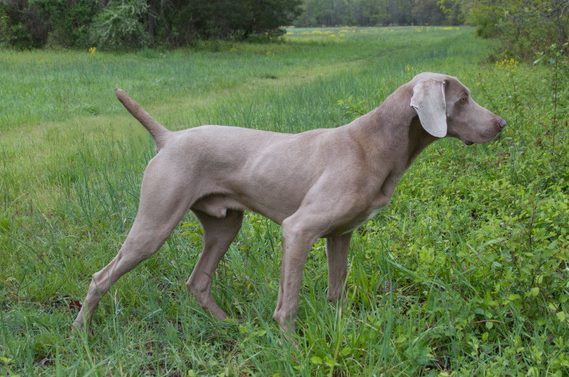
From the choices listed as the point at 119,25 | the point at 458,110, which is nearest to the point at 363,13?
the point at 119,25

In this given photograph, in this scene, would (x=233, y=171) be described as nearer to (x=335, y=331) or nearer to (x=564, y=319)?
(x=335, y=331)

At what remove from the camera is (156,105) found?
36.3 feet

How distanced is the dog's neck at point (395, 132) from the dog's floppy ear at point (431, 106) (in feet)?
0.41

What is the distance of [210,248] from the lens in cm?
358

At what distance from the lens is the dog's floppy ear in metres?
2.84

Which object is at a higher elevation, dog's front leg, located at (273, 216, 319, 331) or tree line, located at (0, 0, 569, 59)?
dog's front leg, located at (273, 216, 319, 331)

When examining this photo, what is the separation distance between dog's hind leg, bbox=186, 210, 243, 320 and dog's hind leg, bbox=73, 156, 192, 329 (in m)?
0.40

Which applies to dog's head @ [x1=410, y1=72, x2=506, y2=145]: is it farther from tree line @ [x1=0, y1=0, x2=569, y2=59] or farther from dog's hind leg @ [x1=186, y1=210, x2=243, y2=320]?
tree line @ [x1=0, y1=0, x2=569, y2=59]

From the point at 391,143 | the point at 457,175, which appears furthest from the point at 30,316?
the point at 457,175

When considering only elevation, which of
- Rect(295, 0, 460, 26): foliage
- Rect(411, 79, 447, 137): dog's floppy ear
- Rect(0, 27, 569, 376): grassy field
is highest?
Rect(411, 79, 447, 137): dog's floppy ear

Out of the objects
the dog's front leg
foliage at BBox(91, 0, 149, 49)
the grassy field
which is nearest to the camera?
the grassy field

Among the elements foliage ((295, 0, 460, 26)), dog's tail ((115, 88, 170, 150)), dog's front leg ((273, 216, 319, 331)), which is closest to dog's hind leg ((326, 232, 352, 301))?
dog's front leg ((273, 216, 319, 331))

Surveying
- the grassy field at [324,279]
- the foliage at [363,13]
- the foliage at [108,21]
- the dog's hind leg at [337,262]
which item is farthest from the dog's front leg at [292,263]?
the foliage at [363,13]

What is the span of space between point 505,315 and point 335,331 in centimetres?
87
